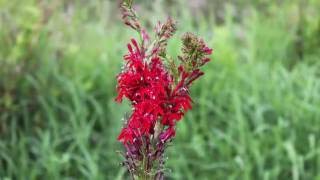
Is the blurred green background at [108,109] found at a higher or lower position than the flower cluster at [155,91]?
higher

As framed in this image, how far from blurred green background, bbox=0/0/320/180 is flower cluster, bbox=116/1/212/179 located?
90.1 inches

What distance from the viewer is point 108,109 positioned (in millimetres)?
4492

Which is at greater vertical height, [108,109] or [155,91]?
[108,109]

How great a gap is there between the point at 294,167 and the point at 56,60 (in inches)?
69.7

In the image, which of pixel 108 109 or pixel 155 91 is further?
pixel 108 109

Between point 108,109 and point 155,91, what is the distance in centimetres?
303

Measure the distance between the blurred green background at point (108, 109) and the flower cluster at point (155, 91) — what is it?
7.51 feet

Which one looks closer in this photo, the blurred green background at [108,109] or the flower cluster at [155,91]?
the flower cluster at [155,91]

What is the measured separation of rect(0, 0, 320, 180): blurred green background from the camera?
13.3 ft

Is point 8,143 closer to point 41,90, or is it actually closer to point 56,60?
point 41,90

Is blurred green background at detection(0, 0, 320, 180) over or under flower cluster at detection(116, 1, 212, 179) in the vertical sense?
over

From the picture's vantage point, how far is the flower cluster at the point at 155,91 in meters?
1.50

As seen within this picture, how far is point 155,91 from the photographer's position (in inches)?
58.4

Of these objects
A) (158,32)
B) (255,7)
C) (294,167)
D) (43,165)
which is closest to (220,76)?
(294,167)
